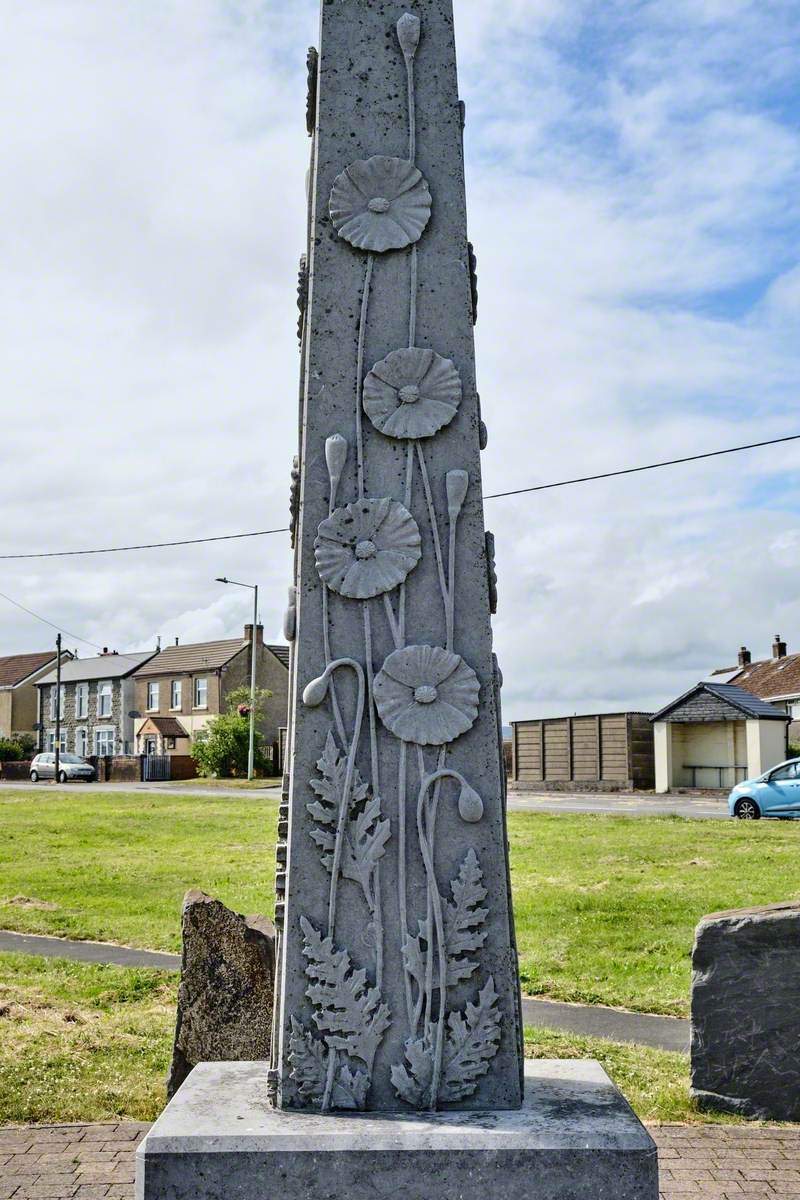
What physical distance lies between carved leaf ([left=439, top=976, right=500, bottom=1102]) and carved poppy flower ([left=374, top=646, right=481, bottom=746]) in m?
0.70

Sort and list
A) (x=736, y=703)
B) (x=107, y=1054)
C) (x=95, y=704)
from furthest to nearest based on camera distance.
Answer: (x=95, y=704), (x=736, y=703), (x=107, y=1054)

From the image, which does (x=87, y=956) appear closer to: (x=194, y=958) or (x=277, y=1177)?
(x=194, y=958)

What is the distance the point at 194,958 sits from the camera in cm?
548

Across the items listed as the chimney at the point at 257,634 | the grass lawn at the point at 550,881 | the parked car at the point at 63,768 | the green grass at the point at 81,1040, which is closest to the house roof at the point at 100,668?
the chimney at the point at 257,634

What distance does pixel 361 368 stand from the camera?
3379 millimetres

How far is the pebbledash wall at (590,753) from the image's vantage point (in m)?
34.1

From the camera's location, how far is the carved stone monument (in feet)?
8.96

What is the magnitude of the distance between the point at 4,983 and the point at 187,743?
155ft

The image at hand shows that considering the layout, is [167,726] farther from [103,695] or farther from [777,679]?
Answer: [777,679]

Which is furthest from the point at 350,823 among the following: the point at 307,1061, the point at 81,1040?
the point at 81,1040

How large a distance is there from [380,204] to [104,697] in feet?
194

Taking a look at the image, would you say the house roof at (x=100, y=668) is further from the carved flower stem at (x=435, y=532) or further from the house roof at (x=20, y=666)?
the carved flower stem at (x=435, y=532)

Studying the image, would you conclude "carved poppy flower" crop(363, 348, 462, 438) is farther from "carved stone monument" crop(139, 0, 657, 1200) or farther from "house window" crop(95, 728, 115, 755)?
"house window" crop(95, 728, 115, 755)

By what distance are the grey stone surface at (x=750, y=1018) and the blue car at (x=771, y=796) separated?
1604 centimetres
